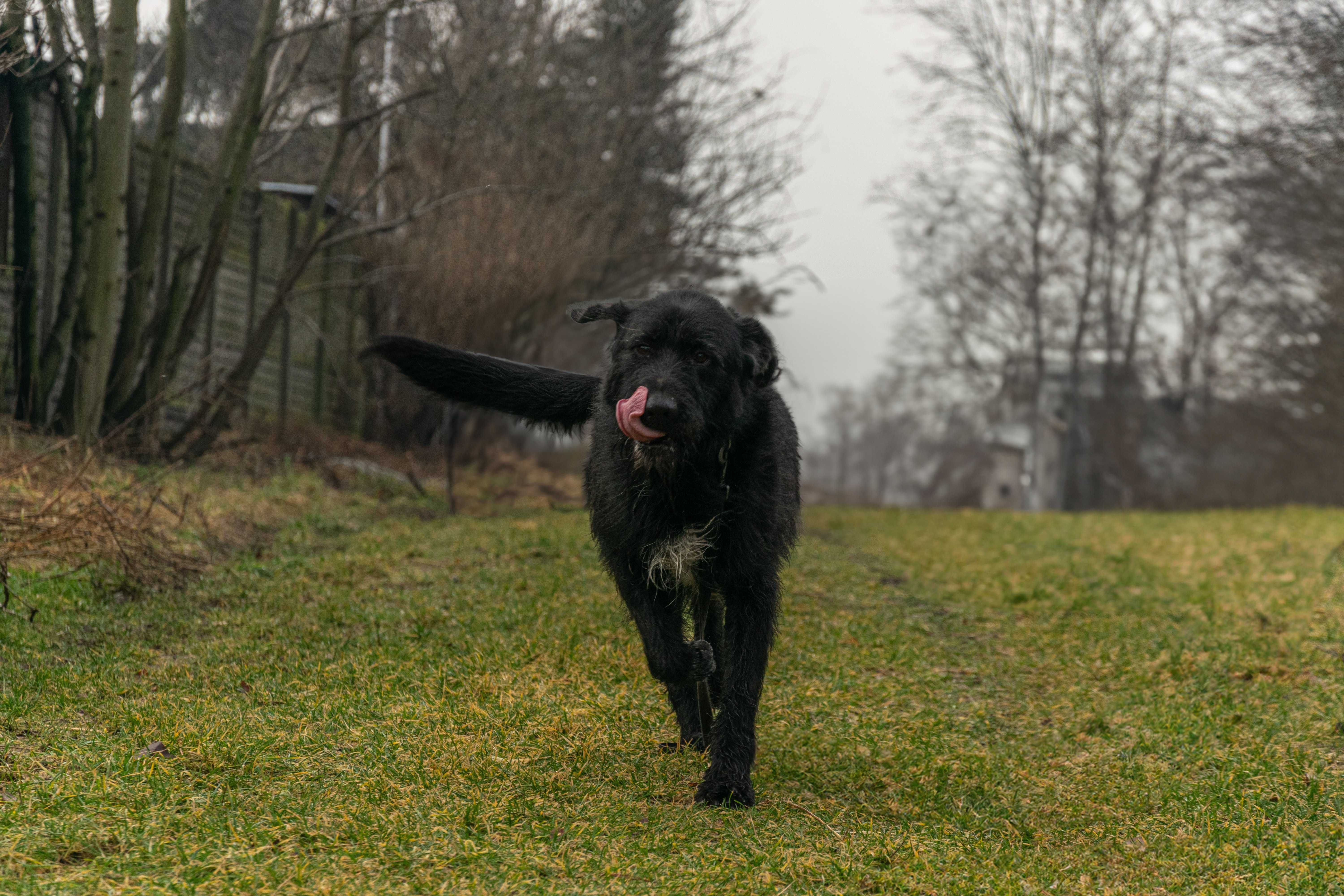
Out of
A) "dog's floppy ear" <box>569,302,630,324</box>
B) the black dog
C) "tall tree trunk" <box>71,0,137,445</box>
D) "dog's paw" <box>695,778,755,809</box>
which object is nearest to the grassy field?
"dog's paw" <box>695,778,755,809</box>

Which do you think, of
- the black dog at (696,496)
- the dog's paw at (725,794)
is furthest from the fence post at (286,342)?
the dog's paw at (725,794)

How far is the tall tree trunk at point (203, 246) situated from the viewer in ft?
32.5

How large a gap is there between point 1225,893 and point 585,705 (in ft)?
7.87

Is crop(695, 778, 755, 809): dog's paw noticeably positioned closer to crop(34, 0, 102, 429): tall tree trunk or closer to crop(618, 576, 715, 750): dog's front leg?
crop(618, 576, 715, 750): dog's front leg

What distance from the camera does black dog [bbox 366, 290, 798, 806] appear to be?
12.8 ft

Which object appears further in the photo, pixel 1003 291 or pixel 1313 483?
pixel 1003 291

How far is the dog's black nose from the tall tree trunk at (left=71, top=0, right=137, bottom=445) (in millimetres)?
6556

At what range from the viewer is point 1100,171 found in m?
27.8

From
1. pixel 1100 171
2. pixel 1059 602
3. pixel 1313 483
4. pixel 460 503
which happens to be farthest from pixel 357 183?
pixel 1313 483

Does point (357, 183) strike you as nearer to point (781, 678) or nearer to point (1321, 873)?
point (781, 678)

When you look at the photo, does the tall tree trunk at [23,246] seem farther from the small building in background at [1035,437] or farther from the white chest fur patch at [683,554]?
the small building in background at [1035,437]

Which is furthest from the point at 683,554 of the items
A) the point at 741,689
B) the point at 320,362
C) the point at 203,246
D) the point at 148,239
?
the point at 320,362

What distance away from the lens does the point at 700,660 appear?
155 inches

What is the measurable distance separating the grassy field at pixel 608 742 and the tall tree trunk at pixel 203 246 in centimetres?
270
